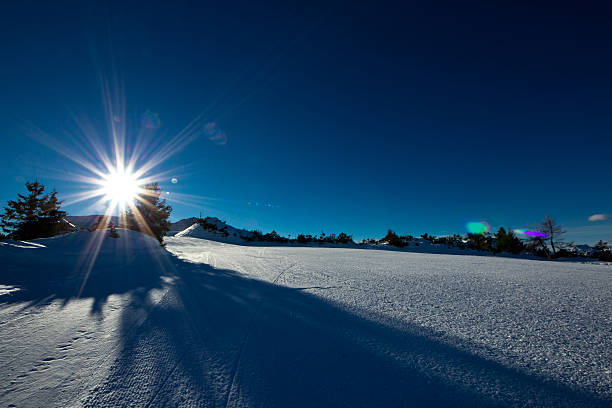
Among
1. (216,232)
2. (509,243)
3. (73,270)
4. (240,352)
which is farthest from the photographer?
(216,232)

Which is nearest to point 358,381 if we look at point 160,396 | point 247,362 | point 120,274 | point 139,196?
point 247,362

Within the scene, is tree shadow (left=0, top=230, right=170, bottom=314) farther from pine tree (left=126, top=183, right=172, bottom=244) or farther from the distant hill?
the distant hill

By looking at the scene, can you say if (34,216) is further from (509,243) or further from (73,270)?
(509,243)

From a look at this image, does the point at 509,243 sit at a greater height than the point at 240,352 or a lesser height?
greater

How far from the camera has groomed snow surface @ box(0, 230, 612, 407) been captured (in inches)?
41.2

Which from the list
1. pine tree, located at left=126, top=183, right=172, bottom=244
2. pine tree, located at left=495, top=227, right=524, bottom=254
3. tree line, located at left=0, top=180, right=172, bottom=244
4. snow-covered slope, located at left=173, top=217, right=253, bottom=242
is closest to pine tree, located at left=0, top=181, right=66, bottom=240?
tree line, located at left=0, top=180, right=172, bottom=244

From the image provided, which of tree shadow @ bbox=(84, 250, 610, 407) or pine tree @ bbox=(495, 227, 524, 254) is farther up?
pine tree @ bbox=(495, 227, 524, 254)

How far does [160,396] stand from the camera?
104cm

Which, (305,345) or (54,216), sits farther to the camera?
(54,216)

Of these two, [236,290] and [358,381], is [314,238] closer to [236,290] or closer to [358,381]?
[236,290]

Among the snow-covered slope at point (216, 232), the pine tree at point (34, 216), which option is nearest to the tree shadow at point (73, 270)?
the pine tree at point (34, 216)

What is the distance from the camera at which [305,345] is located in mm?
1479

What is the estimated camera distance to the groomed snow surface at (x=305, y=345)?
1.05 metres

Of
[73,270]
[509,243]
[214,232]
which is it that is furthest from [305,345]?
[214,232]
